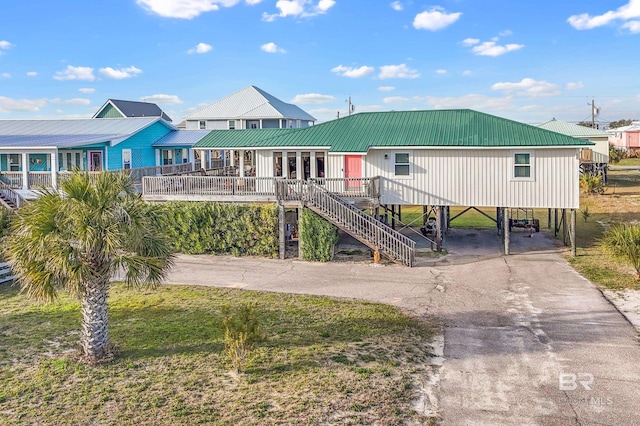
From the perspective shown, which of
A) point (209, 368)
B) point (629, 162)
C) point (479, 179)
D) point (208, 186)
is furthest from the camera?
point (629, 162)

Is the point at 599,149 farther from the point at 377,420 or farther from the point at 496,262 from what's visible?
the point at 377,420

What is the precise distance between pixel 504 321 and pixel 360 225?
8471mm

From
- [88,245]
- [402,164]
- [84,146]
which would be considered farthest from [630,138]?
[88,245]

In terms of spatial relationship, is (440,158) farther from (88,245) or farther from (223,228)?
(88,245)

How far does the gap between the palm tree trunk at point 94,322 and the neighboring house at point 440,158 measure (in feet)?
44.4

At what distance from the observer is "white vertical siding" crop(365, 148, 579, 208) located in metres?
21.8

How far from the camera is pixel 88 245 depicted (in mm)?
10234

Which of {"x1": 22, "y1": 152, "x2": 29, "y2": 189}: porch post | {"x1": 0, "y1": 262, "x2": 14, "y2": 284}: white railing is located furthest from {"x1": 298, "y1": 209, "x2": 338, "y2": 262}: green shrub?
{"x1": 22, "y1": 152, "x2": 29, "y2": 189}: porch post

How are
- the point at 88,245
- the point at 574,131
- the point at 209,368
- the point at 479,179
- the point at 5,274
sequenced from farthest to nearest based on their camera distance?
the point at 574,131 < the point at 479,179 < the point at 5,274 < the point at 209,368 < the point at 88,245

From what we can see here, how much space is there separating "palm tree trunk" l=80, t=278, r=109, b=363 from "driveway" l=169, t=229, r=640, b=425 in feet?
22.0

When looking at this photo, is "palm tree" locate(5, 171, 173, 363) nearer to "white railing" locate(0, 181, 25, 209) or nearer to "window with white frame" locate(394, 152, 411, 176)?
"window with white frame" locate(394, 152, 411, 176)

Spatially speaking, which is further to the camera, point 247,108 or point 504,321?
point 247,108

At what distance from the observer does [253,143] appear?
974 inches

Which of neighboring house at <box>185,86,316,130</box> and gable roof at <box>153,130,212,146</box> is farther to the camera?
Answer: neighboring house at <box>185,86,316,130</box>
